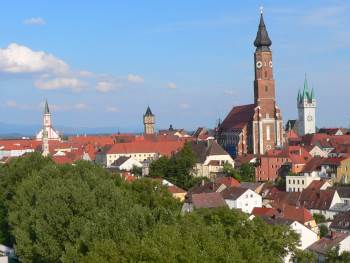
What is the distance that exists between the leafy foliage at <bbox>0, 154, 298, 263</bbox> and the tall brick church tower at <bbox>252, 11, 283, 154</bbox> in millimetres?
48737

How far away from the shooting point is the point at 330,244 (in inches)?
2063

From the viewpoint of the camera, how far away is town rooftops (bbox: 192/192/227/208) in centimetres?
6525

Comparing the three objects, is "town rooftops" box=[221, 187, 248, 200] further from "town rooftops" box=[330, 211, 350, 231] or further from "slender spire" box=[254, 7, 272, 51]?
"slender spire" box=[254, 7, 272, 51]

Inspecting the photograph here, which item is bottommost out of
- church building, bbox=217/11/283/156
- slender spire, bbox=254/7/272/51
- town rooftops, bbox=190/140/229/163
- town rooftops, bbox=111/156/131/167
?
town rooftops, bbox=111/156/131/167

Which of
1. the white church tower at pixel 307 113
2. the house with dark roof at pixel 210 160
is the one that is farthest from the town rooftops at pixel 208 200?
the white church tower at pixel 307 113

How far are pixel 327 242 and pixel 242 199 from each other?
57.5 feet

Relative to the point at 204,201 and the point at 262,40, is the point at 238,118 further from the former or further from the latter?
the point at 204,201

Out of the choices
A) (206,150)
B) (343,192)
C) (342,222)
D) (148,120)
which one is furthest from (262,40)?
(148,120)

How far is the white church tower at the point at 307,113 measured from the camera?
525 ft

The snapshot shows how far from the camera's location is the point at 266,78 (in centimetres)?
11250

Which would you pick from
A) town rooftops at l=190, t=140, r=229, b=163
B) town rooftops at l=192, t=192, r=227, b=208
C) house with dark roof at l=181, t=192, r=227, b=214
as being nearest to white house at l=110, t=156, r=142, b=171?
town rooftops at l=190, t=140, r=229, b=163

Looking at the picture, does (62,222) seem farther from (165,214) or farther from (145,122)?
(145,122)

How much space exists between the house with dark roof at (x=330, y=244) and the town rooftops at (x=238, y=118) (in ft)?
192

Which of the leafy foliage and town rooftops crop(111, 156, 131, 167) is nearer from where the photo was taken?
the leafy foliage
